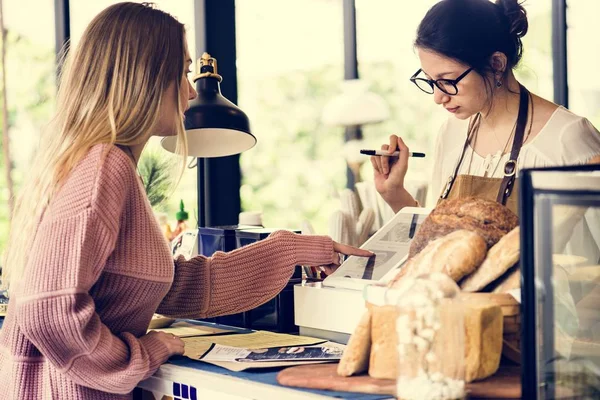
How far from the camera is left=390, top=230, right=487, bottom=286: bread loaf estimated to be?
4.88ft

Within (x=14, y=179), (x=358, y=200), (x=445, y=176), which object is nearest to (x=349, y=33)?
(x=358, y=200)

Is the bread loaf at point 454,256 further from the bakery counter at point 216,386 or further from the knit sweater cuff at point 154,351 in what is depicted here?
the knit sweater cuff at point 154,351

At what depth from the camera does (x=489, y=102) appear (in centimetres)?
242

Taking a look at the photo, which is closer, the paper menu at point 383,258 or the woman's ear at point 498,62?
the paper menu at point 383,258

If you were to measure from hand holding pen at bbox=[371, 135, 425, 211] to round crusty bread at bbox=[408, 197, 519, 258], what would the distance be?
704 mm

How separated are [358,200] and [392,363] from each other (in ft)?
8.58

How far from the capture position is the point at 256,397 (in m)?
1.53

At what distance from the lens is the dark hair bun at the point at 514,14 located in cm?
235

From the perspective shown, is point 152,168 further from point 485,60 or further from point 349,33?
point 349,33

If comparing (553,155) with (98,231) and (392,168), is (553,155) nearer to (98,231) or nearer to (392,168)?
(392,168)

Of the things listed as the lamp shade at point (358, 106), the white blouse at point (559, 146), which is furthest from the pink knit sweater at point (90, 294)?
the lamp shade at point (358, 106)

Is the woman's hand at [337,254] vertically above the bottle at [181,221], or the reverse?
the bottle at [181,221]

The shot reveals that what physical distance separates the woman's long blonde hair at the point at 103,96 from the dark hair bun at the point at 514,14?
3.35ft

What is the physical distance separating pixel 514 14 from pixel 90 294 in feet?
4.63
